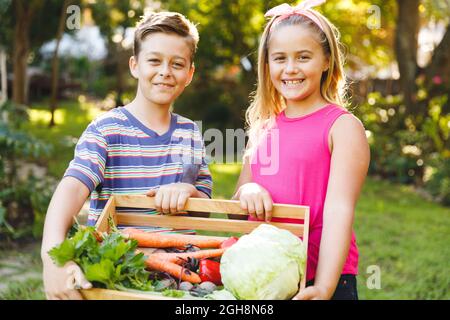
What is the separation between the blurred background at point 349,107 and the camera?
17.9 ft

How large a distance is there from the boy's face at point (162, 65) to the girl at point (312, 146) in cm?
35

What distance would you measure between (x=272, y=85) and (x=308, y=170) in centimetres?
Answer: 49

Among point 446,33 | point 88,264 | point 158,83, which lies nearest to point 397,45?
point 446,33

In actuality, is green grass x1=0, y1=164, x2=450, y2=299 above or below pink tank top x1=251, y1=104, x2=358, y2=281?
below

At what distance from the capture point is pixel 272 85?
2.49 meters

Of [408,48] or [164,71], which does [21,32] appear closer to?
[408,48]

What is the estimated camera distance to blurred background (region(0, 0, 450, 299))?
5.47 meters

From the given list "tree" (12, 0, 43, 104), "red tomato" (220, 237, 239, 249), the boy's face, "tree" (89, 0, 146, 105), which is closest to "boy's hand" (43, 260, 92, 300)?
"red tomato" (220, 237, 239, 249)

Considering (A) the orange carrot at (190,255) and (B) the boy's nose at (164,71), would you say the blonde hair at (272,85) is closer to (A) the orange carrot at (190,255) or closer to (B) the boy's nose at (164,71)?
(B) the boy's nose at (164,71)

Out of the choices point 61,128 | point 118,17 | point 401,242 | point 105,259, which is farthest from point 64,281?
point 118,17

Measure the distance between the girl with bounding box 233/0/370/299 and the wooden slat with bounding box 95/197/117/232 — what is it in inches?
18.7

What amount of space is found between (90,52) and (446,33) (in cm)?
1978

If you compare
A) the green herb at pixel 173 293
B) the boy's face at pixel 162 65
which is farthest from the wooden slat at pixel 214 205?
the boy's face at pixel 162 65

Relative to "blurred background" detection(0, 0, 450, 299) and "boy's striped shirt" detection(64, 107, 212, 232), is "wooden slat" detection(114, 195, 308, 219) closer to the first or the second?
"boy's striped shirt" detection(64, 107, 212, 232)
